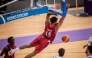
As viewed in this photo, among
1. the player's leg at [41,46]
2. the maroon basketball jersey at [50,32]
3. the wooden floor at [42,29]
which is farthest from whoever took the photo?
the wooden floor at [42,29]

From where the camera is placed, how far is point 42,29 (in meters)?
11.3

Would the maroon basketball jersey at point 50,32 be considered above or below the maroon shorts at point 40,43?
above

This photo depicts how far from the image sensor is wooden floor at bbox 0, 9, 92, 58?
25.9ft

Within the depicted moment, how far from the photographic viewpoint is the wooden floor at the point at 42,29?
7888 millimetres

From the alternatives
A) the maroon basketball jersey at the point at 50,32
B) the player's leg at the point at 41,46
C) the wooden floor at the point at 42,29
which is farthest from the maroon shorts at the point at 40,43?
the wooden floor at the point at 42,29

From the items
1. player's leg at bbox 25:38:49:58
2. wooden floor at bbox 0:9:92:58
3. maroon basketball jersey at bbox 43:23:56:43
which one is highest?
maroon basketball jersey at bbox 43:23:56:43

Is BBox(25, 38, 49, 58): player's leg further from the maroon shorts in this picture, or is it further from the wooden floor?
the wooden floor

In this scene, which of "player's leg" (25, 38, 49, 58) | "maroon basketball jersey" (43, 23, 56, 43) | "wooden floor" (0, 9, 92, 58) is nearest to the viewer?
"player's leg" (25, 38, 49, 58)

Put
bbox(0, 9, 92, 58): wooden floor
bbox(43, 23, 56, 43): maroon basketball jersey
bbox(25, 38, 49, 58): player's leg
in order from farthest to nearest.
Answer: bbox(0, 9, 92, 58): wooden floor → bbox(43, 23, 56, 43): maroon basketball jersey → bbox(25, 38, 49, 58): player's leg

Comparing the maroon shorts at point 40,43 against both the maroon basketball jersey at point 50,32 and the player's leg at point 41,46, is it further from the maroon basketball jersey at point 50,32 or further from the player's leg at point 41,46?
the maroon basketball jersey at point 50,32

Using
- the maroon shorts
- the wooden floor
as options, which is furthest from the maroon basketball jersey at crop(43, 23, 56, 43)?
the wooden floor

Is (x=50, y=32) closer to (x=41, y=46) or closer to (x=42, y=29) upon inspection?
(x=41, y=46)

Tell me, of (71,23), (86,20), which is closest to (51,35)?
(71,23)

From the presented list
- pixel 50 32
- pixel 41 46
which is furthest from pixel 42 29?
pixel 41 46
